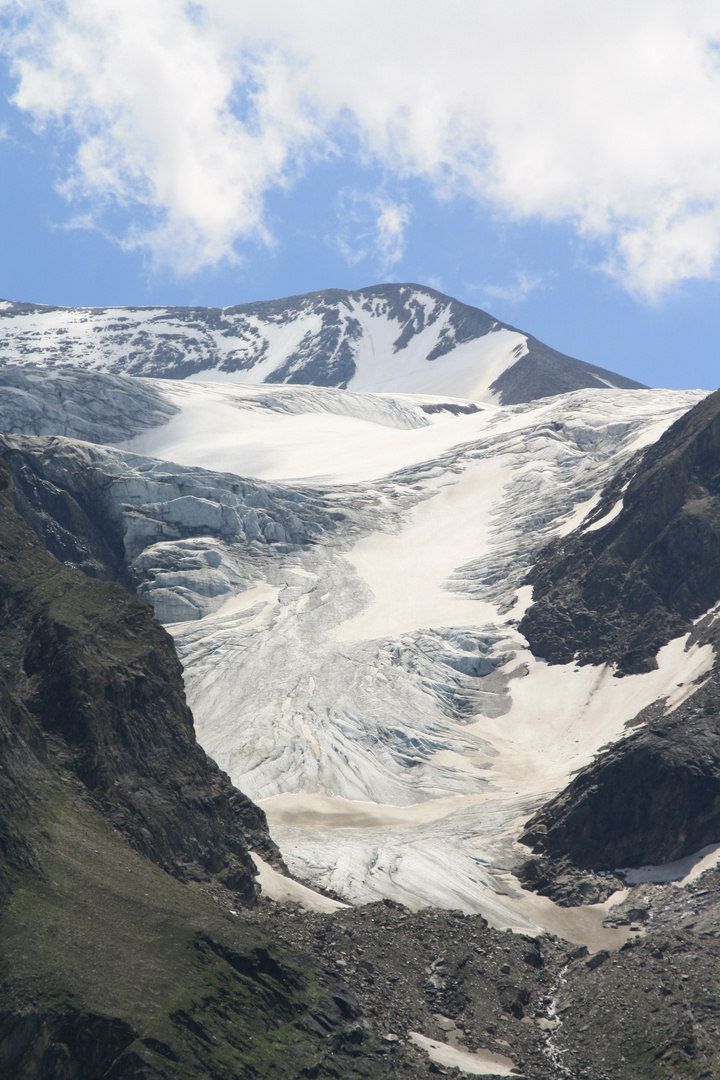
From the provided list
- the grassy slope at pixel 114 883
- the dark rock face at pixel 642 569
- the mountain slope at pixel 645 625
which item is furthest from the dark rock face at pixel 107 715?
the dark rock face at pixel 642 569

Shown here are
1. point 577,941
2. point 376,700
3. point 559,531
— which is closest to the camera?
point 577,941

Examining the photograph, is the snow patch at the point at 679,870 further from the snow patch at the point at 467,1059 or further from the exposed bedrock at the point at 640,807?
the snow patch at the point at 467,1059

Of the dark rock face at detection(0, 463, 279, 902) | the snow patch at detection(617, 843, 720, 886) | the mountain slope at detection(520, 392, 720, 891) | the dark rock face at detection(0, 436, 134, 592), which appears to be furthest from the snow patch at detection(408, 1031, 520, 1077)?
the dark rock face at detection(0, 436, 134, 592)

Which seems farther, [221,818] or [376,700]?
[376,700]

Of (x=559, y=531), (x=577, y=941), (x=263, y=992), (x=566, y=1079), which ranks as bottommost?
(x=577, y=941)

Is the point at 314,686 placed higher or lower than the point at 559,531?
lower

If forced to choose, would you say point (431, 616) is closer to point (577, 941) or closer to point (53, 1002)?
point (577, 941)

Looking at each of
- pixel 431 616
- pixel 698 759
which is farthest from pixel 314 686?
pixel 698 759
